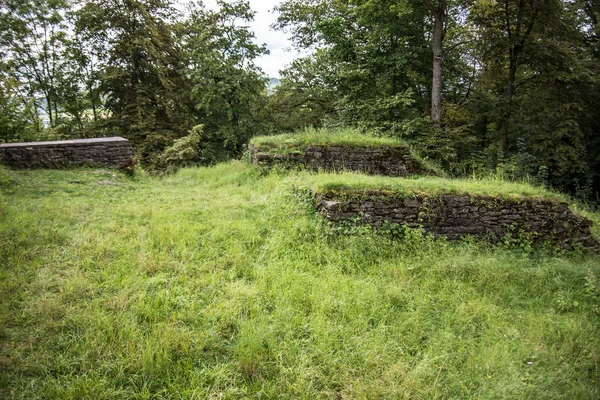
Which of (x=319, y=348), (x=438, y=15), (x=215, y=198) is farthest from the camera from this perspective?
(x=438, y=15)

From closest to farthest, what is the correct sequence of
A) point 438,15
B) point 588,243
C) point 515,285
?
1. point 515,285
2. point 588,243
3. point 438,15

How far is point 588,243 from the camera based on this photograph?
6.48m

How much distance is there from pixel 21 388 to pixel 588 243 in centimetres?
935

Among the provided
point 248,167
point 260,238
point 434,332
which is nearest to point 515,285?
point 434,332

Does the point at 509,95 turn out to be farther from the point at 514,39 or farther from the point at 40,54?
the point at 40,54

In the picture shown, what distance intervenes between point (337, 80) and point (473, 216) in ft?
27.1

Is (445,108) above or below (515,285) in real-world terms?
above

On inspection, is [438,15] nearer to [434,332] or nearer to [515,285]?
[515,285]

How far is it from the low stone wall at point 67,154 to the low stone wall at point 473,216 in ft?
23.2

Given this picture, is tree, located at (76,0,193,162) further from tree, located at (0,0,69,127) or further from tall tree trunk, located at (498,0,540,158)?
tall tree trunk, located at (498,0,540,158)

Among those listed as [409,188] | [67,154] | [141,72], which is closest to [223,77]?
[141,72]

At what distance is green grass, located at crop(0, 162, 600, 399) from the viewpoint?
260 centimetres

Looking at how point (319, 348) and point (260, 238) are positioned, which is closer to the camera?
point (319, 348)

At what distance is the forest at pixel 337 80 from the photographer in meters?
11.5
